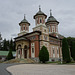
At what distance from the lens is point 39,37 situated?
31031 millimetres

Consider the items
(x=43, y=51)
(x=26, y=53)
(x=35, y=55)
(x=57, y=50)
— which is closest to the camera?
(x=43, y=51)

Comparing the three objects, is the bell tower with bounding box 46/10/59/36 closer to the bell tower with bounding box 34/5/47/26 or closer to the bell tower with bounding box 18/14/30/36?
the bell tower with bounding box 34/5/47/26

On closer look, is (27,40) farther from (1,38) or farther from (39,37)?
(1,38)

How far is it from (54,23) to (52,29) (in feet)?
8.57

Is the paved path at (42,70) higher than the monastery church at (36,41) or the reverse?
the reverse

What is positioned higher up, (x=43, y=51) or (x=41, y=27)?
(x=41, y=27)

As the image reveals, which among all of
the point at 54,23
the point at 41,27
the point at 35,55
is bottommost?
the point at 35,55

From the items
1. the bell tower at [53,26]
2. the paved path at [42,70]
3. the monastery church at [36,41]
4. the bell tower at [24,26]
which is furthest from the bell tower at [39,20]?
the paved path at [42,70]

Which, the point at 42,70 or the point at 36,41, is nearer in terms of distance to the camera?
the point at 42,70

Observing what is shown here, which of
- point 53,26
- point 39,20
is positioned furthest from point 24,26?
point 53,26

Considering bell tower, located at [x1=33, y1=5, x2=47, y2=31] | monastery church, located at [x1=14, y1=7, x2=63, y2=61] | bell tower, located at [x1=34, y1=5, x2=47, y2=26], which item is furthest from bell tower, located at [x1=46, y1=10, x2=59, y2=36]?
bell tower, located at [x1=34, y1=5, x2=47, y2=26]

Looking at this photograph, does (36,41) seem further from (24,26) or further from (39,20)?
(24,26)

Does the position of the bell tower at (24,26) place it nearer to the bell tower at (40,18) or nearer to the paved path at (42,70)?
the bell tower at (40,18)

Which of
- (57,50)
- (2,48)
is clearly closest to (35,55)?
(57,50)
